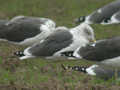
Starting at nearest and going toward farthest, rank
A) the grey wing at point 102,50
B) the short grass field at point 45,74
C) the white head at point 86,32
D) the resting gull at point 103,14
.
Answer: the short grass field at point 45,74 → the grey wing at point 102,50 → the white head at point 86,32 → the resting gull at point 103,14

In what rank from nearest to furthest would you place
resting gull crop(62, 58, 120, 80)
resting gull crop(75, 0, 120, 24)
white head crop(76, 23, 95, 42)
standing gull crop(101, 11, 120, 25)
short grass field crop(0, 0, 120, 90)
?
1. short grass field crop(0, 0, 120, 90)
2. resting gull crop(62, 58, 120, 80)
3. white head crop(76, 23, 95, 42)
4. standing gull crop(101, 11, 120, 25)
5. resting gull crop(75, 0, 120, 24)

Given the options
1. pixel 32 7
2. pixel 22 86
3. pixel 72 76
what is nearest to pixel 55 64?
pixel 72 76

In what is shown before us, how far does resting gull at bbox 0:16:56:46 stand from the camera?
397 inches

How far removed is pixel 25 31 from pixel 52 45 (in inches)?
52.9

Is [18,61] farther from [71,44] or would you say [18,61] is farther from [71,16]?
[71,16]

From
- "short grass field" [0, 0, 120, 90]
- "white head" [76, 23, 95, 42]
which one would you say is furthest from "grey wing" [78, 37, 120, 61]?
"white head" [76, 23, 95, 42]

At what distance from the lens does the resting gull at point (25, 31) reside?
33.1 feet

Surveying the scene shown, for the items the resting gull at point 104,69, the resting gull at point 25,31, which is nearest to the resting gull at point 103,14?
the resting gull at point 25,31

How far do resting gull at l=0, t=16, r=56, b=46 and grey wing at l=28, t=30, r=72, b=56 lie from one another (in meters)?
0.96

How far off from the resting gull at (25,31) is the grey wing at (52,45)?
3.16 ft

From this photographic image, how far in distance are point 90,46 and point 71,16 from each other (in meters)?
6.96

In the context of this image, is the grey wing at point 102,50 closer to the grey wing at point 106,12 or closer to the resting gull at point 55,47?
the resting gull at point 55,47

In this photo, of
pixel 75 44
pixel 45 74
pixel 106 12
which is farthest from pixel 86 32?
pixel 106 12

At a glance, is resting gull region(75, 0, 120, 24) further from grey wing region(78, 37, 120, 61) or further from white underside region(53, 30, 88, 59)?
grey wing region(78, 37, 120, 61)
